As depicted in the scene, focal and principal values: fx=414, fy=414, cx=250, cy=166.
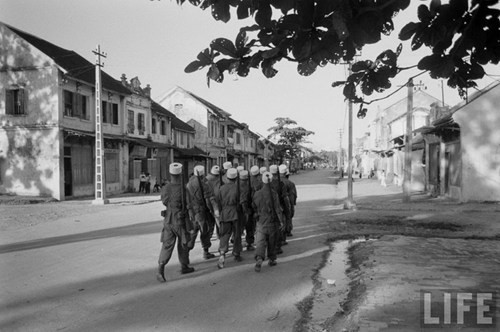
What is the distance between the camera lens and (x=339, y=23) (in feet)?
7.87

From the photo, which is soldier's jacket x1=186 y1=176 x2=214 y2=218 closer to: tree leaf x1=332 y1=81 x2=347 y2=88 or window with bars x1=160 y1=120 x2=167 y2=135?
tree leaf x1=332 y1=81 x2=347 y2=88

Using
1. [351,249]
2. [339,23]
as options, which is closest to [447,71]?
[339,23]

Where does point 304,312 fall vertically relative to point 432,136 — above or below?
below

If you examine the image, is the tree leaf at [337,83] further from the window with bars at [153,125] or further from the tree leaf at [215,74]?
the window with bars at [153,125]

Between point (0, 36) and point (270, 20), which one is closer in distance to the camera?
point (270, 20)

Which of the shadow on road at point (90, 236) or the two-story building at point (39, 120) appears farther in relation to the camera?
the two-story building at point (39, 120)

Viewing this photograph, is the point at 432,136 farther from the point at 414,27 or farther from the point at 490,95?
the point at 414,27

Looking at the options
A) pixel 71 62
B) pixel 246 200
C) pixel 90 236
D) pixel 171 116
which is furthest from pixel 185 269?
pixel 171 116

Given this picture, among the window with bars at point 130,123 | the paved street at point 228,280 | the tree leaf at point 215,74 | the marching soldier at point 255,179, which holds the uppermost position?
the window with bars at point 130,123

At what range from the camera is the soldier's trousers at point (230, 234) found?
7.39 metres

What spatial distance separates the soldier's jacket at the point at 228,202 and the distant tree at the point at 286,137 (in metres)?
56.1

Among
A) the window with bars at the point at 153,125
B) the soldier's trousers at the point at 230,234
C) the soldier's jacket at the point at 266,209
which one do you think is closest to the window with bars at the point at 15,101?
→ the window with bars at the point at 153,125

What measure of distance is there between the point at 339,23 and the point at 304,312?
364 cm

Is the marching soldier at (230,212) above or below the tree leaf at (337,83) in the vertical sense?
below
